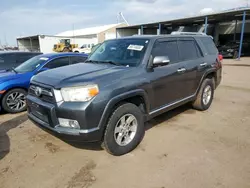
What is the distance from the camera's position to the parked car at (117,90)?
2812 millimetres

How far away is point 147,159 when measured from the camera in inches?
125

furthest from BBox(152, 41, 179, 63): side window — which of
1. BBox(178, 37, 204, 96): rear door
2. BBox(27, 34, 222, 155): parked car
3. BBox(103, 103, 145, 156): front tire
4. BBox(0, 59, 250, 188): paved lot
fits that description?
BBox(0, 59, 250, 188): paved lot

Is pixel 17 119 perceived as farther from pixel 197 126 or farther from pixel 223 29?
pixel 223 29

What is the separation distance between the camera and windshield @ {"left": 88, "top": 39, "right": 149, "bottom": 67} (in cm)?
363

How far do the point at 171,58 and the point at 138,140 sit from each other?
175cm

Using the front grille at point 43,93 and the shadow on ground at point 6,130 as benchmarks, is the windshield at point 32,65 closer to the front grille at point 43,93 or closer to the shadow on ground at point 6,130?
the shadow on ground at point 6,130

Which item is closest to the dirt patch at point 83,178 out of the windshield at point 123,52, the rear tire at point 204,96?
the windshield at point 123,52

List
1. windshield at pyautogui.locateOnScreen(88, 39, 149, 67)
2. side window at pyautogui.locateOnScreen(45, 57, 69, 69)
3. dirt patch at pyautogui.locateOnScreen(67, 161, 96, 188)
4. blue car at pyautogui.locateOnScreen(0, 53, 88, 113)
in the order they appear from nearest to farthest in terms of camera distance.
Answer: dirt patch at pyautogui.locateOnScreen(67, 161, 96, 188) < windshield at pyautogui.locateOnScreen(88, 39, 149, 67) < blue car at pyautogui.locateOnScreen(0, 53, 88, 113) < side window at pyautogui.locateOnScreen(45, 57, 69, 69)

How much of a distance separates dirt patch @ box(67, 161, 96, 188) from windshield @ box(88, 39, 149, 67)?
178 cm

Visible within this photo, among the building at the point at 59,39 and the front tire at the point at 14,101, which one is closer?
the front tire at the point at 14,101

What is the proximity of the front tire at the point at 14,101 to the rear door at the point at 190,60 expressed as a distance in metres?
4.18

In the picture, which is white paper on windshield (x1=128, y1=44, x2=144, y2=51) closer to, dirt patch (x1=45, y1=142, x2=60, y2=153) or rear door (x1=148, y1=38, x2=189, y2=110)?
rear door (x1=148, y1=38, x2=189, y2=110)

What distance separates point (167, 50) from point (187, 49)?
2.60 ft

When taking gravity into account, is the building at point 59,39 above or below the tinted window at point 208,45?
above
